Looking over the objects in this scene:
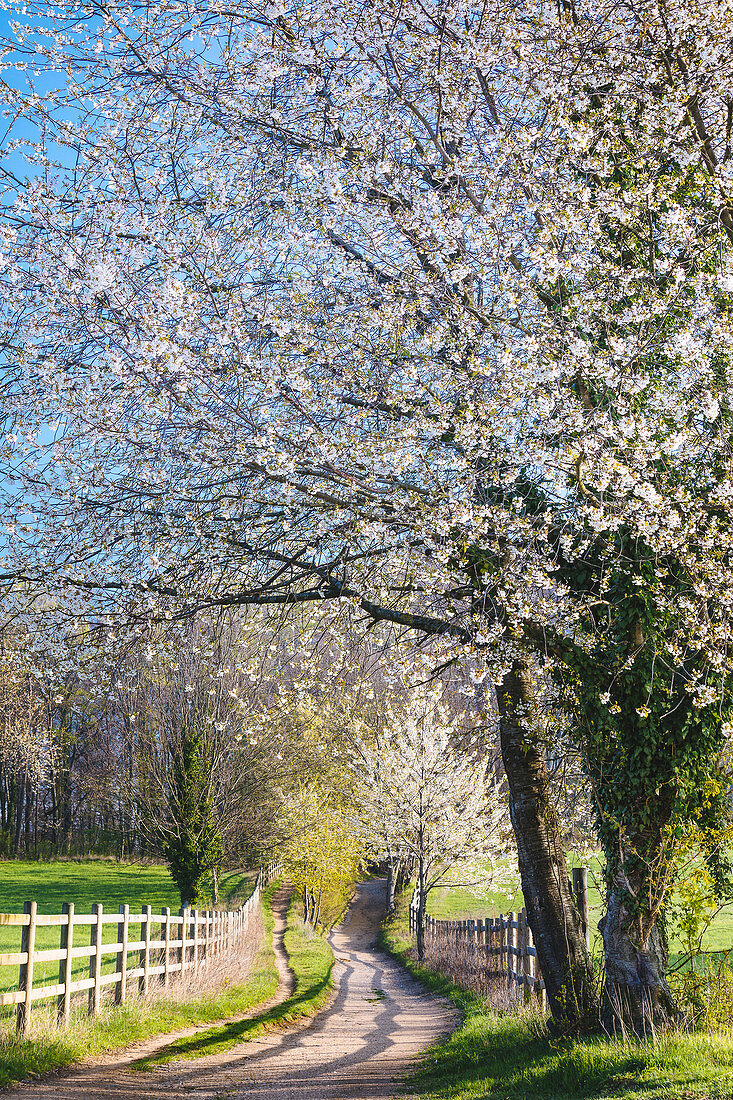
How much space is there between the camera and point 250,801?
26156 mm

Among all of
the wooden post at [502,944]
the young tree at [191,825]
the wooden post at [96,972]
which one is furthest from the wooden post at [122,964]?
the young tree at [191,825]

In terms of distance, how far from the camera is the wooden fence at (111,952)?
6.64 m

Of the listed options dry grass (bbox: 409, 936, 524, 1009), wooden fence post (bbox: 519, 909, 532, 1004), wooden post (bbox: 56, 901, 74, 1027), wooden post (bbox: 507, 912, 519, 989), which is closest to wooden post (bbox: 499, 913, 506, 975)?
dry grass (bbox: 409, 936, 524, 1009)

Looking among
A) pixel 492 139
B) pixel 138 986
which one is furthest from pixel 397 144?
pixel 138 986

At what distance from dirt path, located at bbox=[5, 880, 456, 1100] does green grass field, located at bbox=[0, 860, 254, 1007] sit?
20.9 ft

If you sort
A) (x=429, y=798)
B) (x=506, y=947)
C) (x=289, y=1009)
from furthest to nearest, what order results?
(x=429, y=798) < (x=289, y=1009) < (x=506, y=947)

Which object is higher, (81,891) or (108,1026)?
(108,1026)

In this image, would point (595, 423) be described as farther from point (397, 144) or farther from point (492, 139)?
point (397, 144)

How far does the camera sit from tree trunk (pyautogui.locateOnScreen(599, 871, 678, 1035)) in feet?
20.3

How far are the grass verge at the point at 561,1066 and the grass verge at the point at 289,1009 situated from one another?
2407 mm

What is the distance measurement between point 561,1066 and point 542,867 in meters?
1.72

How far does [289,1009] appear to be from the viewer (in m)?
12.5

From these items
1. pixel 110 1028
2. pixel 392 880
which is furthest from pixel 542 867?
pixel 392 880

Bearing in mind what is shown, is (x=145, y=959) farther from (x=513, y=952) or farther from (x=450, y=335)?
(x=450, y=335)
